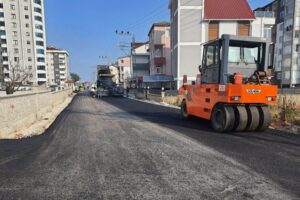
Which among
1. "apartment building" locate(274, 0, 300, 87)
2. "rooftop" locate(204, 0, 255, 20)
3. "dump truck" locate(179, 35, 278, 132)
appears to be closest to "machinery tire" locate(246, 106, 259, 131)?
"dump truck" locate(179, 35, 278, 132)

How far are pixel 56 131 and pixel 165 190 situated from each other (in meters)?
6.05

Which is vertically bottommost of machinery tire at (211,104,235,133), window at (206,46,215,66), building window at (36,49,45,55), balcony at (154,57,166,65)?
machinery tire at (211,104,235,133)

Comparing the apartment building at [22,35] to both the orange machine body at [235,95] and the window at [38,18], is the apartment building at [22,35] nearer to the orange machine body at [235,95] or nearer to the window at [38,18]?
the window at [38,18]

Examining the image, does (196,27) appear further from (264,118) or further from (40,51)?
(40,51)

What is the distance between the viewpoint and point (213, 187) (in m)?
3.97

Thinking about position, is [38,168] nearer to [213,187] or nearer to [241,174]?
[213,187]

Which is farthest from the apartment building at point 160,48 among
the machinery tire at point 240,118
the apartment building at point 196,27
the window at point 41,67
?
the window at point 41,67

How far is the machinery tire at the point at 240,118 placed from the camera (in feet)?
26.1

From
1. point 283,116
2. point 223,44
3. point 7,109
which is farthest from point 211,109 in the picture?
point 7,109

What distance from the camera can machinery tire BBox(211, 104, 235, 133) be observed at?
7.96 m

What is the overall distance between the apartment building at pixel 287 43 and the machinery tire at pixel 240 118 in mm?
41823

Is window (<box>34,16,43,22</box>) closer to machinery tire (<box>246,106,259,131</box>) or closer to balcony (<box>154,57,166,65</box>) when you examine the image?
balcony (<box>154,57,166,65</box>)

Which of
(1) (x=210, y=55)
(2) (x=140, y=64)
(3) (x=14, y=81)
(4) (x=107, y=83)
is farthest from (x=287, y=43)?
(3) (x=14, y=81)

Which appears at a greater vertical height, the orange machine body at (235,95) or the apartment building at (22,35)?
the apartment building at (22,35)
